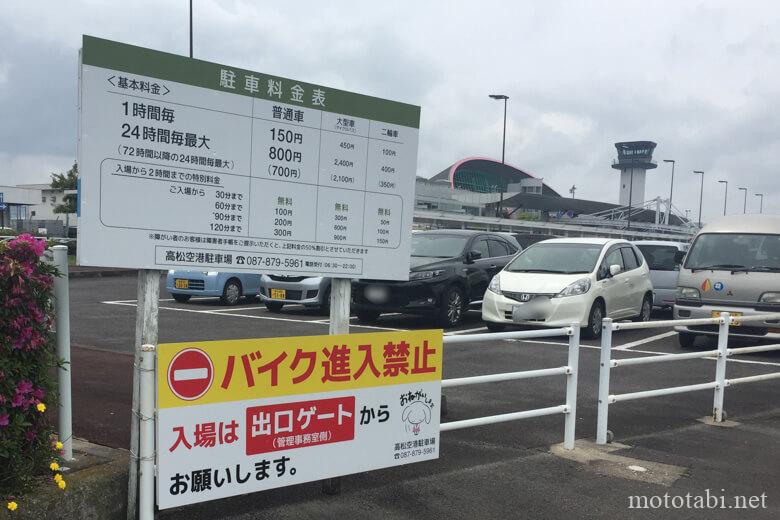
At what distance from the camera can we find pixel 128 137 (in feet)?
12.3

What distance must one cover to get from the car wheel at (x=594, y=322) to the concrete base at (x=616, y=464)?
574 centimetres

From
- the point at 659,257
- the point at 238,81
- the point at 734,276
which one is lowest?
the point at 734,276

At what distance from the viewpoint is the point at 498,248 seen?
14.5m

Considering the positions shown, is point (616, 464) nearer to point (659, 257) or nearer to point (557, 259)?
point (557, 259)

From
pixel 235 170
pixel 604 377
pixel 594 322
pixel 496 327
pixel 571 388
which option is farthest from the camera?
pixel 496 327

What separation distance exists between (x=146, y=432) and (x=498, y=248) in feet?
37.1

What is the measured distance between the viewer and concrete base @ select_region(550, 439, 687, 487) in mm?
5172

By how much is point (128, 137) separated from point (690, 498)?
4.18 metres

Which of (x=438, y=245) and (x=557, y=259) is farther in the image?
(x=438, y=245)

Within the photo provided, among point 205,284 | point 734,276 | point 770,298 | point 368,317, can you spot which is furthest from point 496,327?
point 205,284

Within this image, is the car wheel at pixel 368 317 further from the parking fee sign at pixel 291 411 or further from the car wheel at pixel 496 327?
the parking fee sign at pixel 291 411

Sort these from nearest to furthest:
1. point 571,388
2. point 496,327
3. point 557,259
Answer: point 571,388, point 496,327, point 557,259

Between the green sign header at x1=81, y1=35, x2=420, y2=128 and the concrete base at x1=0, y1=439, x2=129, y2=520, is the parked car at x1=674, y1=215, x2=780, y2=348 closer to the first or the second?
the green sign header at x1=81, y1=35, x2=420, y2=128

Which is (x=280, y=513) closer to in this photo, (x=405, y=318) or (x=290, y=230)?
(x=290, y=230)
